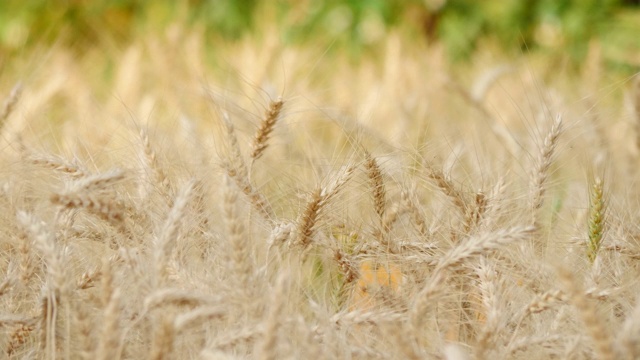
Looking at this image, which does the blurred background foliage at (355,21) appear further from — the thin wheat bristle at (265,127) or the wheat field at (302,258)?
the thin wheat bristle at (265,127)

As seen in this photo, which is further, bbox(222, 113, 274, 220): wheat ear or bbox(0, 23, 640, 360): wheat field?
bbox(222, 113, 274, 220): wheat ear

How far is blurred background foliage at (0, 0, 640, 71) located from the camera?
3.37m

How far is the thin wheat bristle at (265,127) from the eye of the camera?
108cm

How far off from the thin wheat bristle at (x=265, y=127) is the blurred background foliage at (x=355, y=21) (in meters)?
2.29

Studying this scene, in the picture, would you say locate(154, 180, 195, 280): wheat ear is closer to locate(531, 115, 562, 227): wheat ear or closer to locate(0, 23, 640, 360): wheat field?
locate(0, 23, 640, 360): wheat field

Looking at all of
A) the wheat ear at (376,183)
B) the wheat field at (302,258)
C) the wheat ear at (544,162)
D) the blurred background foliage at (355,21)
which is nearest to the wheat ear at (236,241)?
the wheat field at (302,258)

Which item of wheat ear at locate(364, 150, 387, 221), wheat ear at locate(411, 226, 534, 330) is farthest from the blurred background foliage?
wheat ear at locate(411, 226, 534, 330)

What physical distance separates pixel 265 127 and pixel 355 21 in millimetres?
2572

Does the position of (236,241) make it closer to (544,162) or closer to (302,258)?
(302,258)

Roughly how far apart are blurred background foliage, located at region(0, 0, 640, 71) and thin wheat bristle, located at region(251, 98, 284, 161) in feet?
7.50

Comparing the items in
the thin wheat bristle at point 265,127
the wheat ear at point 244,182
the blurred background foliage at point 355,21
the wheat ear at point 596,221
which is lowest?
the wheat ear at point 596,221

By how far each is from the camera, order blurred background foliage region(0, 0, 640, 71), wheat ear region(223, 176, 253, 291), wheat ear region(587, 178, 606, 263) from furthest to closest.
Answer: blurred background foliage region(0, 0, 640, 71), wheat ear region(587, 178, 606, 263), wheat ear region(223, 176, 253, 291)

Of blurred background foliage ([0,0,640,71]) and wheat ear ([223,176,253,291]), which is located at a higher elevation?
blurred background foliage ([0,0,640,71])

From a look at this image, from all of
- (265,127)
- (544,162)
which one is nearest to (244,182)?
(265,127)
